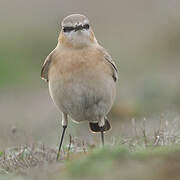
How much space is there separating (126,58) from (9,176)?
38.3 feet

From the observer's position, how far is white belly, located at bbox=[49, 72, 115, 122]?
26.2 ft

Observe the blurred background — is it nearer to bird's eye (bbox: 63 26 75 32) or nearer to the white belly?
the white belly

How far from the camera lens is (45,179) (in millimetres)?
5879

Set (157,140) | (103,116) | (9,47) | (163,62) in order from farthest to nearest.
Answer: (9,47)
(163,62)
(103,116)
(157,140)

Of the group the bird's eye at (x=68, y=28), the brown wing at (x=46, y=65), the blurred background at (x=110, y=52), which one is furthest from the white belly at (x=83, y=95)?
the blurred background at (x=110, y=52)

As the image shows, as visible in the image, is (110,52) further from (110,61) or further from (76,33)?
(76,33)

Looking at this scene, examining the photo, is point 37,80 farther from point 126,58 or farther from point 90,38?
point 90,38

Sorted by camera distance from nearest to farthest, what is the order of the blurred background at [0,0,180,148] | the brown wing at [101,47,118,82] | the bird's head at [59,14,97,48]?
the bird's head at [59,14,97,48] → the brown wing at [101,47,118,82] → the blurred background at [0,0,180,148]

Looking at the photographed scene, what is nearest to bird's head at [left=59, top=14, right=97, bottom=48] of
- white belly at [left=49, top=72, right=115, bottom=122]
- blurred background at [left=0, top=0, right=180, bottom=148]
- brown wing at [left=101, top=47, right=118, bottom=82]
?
brown wing at [left=101, top=47, right=118, bottom=82]

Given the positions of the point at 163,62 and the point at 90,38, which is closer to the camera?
the point at 90,38

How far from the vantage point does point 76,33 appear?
27.0 ft

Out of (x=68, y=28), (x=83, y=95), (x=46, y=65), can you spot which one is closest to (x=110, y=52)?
(x=46, y=65)

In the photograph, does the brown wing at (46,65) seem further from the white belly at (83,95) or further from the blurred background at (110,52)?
the blurred background at (110,52)

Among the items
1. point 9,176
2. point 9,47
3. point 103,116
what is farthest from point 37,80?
point 9,176
